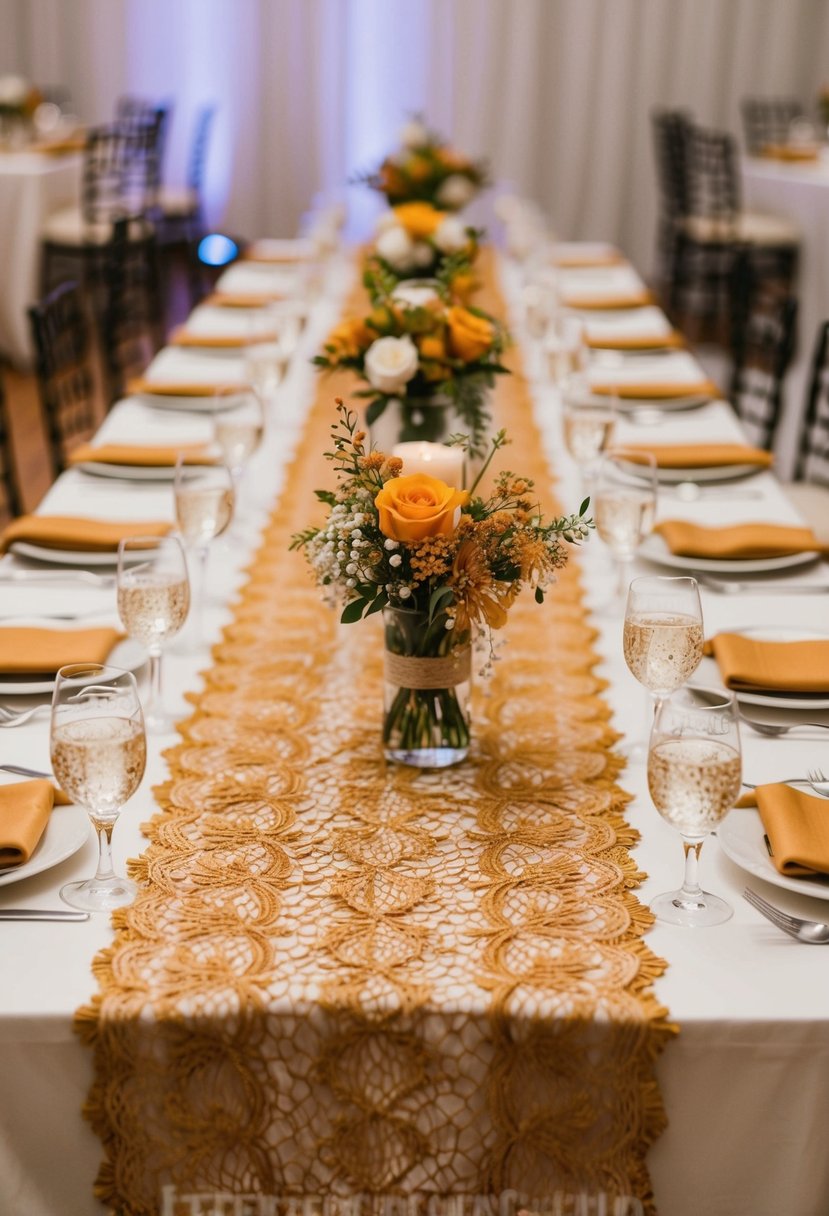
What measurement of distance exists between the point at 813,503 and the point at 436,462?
194 cm

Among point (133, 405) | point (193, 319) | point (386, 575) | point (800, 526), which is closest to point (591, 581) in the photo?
point (800, 526)

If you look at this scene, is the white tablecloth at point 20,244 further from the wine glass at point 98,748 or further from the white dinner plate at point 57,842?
the wine glass at point 98,748

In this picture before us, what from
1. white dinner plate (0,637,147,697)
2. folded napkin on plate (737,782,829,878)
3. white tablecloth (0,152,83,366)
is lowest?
white tablecloth (0,152,83,366)

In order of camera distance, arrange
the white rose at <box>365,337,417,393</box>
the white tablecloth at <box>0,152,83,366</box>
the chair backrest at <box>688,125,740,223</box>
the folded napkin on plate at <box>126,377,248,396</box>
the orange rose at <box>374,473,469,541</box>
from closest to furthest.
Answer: the orange rose at <box>374,473,469,541</box>
the white rose at <box>365,337,417,393</box>
the folded napkin on plate at <box>126,377,248,396</box>
the white tablecloth at <box>0,152,83,366</box>
the chair backrest at <box>688,125,740,223</box>

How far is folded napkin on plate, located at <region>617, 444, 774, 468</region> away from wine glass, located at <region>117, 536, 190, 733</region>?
3.76 feet

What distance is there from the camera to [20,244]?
6.31m

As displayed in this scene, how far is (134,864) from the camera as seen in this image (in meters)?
1.28

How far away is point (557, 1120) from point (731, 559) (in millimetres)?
1139

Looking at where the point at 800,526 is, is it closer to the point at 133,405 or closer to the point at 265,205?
the point at 133,405

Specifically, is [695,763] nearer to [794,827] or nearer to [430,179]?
[794,827]

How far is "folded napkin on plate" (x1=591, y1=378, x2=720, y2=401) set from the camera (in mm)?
3008

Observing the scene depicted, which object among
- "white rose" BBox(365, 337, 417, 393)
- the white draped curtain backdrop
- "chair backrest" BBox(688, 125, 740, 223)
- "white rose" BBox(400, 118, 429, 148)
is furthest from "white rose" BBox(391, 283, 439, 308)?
the white draped curtain backdrop

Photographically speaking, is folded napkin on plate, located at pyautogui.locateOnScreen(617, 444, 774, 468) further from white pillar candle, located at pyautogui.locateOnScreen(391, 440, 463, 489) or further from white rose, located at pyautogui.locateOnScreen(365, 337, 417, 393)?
white pillar candle, located at pyautogui.locateOnScreen(391, 440, 463, 489)

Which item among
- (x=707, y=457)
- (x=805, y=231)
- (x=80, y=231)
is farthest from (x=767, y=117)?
(x=707, y=457)
